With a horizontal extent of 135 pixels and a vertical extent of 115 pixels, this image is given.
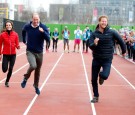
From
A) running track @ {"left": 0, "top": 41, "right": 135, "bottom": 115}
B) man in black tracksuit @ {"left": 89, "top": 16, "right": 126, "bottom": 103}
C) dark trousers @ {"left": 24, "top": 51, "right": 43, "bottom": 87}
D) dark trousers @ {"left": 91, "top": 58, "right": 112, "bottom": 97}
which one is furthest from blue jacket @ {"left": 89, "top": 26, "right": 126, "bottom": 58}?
dark trousers @ {"left": 24, "top": 51, "right": 43, "bottom": 87}

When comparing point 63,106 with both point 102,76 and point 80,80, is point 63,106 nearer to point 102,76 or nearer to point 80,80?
point 102,76

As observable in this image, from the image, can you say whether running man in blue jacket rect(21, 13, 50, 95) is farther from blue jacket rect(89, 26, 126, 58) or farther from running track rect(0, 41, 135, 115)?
blue jacket rect(89, 26, 126, 58)

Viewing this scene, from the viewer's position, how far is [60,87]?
39.5ft

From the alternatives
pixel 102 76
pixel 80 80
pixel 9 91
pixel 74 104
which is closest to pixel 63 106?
pixel 74 104

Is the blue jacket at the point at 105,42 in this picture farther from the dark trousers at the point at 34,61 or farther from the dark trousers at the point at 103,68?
the dark trousers at the point at 34,61

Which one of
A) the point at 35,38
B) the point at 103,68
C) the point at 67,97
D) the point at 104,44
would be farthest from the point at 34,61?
the point at 104,44

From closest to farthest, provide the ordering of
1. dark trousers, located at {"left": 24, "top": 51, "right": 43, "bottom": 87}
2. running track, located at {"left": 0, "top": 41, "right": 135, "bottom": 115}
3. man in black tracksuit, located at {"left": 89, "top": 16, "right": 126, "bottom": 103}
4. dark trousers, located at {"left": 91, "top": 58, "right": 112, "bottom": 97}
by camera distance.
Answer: running track, located at {"left": 0, "top": 41, "right": 135, "bottom": 115}, man in black tracksuit, located at {"left": 89, "top": 16, "right": 126, "bottom": 103}, dark trousers, located at {"left": 91, "top": 58, "right": 112, "bottom": 97}, dark trousers, located at {"left": 24, "top": 51, "right": 43, "bottom": 87}

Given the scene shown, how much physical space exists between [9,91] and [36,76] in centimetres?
106

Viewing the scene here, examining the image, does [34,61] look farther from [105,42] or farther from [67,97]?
[105,42]

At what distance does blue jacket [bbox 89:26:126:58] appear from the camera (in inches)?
362

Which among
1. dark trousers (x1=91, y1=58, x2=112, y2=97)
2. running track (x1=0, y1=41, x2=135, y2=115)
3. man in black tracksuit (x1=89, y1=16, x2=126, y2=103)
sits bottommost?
running track (x1=0, y1=41, x2=135, y2=115)

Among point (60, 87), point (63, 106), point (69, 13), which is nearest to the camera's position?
point (63, 106)

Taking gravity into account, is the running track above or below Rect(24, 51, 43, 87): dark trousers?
below

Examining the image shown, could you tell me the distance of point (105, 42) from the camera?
9.22 meters
